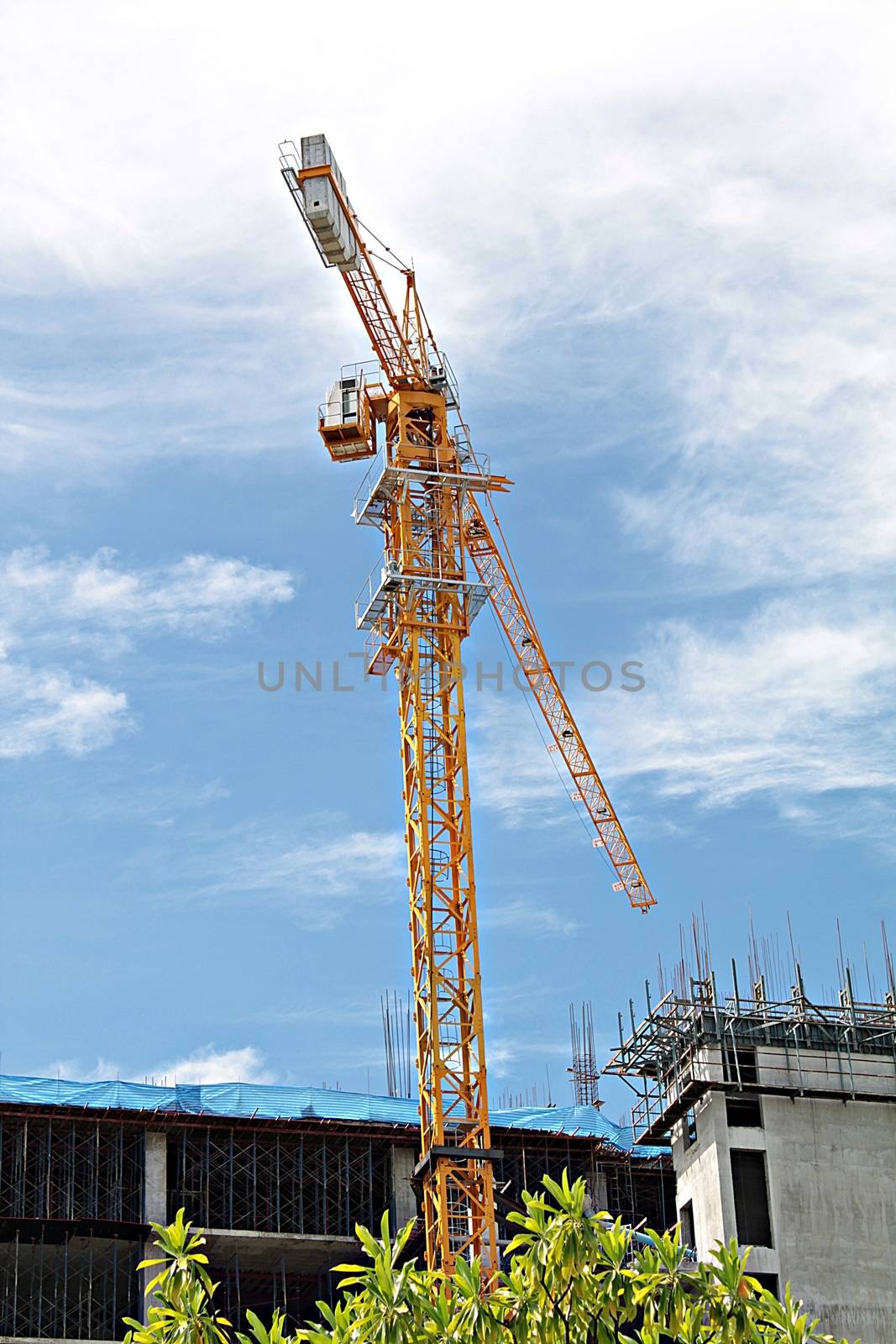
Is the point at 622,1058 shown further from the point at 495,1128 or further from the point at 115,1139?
the point at 115,1139

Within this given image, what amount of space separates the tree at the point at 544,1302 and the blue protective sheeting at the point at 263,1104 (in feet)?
112

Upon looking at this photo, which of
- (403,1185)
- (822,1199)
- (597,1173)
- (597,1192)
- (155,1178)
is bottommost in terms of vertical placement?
(822,1199)

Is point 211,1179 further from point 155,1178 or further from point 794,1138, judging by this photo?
point 794,1138

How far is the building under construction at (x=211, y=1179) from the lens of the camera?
58.4 m

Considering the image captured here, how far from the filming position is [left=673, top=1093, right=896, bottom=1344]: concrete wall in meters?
48.8

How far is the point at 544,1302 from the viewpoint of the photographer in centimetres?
2575

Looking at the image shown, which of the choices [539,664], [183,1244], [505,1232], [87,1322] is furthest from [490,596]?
[183,1244]

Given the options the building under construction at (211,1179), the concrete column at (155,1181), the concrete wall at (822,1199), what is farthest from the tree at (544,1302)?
the concrete column at (155,1181)

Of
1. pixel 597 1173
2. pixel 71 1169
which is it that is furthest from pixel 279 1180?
pixel 597 1173

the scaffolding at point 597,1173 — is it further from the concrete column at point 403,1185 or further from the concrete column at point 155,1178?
the concrete column at point 155,1178

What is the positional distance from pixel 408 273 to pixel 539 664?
525 inches

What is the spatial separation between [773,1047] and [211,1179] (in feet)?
60.7

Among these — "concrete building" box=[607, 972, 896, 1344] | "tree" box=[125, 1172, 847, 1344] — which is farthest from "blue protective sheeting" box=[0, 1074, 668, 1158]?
"tree" box=[125, 1172, 847, 1344]

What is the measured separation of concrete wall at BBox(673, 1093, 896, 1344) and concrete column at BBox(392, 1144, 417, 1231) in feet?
37.5
